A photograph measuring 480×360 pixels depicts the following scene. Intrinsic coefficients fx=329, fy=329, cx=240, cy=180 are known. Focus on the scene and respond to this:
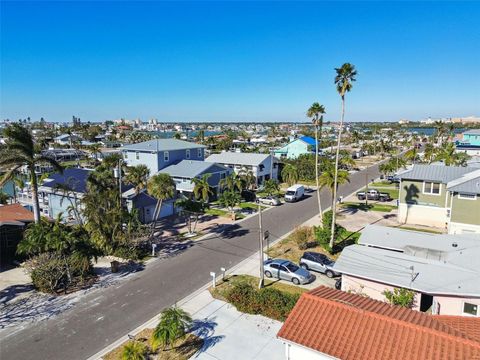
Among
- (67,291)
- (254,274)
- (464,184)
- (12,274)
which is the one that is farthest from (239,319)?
(464,184)

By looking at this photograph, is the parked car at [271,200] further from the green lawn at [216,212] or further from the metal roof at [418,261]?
the metal roof at [418,261]

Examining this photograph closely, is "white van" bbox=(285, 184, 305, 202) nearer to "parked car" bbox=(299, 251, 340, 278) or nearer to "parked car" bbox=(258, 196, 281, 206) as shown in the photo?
"parked car" bbox=(258, 196, 281, 206)

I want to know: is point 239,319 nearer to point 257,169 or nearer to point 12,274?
point 12,274

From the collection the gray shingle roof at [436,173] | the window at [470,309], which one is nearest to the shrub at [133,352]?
the window at [470,309]

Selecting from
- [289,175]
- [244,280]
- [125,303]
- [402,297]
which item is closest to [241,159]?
[289,175]

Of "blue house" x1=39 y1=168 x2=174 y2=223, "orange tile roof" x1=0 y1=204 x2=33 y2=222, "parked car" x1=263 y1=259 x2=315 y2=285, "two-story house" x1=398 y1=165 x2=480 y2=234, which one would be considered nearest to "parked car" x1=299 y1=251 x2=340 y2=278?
"parked car" x1=263 y1=259 x2=315 y2=285

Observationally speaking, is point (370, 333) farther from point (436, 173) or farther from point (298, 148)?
point (298, 148)

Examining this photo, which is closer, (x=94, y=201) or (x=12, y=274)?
(x=12, y=274)
